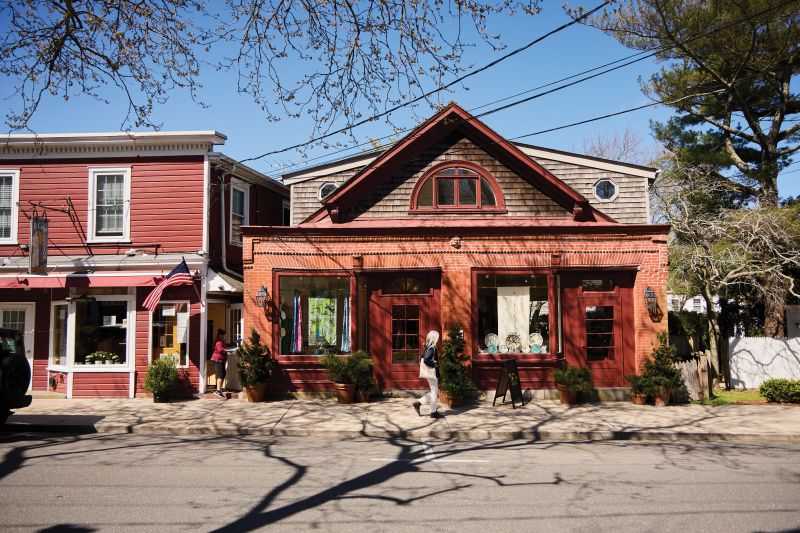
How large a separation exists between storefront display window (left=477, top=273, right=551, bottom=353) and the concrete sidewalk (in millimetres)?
1430

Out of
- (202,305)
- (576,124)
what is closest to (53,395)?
(202,305)

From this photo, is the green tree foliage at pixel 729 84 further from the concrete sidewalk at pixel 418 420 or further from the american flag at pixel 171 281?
the american flag at pixel 171 281

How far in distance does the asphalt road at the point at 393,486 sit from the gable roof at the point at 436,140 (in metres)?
6.75

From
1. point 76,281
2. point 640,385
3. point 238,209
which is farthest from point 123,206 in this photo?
point 640,385

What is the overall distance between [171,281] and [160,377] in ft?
7.38

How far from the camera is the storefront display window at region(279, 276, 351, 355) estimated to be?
15508mm

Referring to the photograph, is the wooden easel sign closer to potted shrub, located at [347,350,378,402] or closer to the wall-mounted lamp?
potted shrub, located at [347,350,378,402]

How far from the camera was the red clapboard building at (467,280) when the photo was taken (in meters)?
15.3

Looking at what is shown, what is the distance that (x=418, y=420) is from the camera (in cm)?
1266

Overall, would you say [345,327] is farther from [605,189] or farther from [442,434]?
[605,189]

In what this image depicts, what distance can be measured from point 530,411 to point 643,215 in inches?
240

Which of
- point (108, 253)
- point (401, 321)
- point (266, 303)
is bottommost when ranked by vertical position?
point (401, 321)

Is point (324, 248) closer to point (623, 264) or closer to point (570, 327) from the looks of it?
point (570, 327)

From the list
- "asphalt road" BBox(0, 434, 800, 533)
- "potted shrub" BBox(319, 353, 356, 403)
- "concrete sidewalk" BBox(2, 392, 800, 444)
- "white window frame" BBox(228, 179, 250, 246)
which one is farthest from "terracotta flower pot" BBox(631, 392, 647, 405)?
"white window frame" BBox(228, 179, 250, 246)
